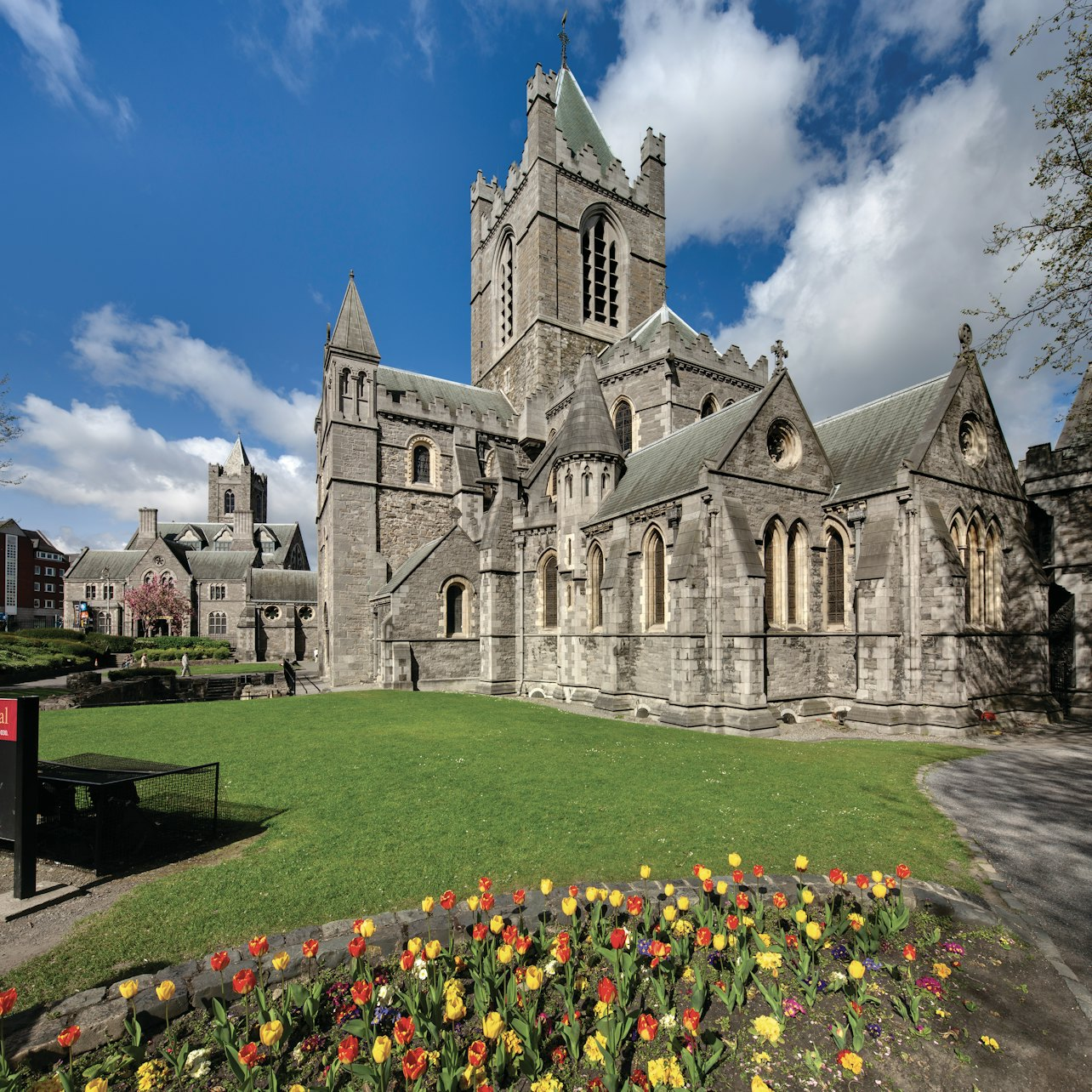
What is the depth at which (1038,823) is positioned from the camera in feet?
25.2

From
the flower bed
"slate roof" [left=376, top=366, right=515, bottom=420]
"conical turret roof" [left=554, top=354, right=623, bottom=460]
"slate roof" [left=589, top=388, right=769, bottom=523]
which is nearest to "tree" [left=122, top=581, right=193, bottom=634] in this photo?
"slate roof" [left=376, top=366, right=515, bottom=420]

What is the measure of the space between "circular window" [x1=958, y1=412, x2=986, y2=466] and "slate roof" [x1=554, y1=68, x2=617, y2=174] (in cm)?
2618

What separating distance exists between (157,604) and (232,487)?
23.9 m

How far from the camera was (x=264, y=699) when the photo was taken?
18.9m

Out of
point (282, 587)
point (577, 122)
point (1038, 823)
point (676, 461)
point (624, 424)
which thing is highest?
point (577, 122)

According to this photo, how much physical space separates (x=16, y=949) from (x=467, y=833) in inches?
162

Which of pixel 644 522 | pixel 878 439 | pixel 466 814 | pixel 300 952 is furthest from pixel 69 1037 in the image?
pixel 878 439

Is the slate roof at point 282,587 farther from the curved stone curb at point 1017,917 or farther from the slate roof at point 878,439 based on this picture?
the curved stone curb at point 1017,917

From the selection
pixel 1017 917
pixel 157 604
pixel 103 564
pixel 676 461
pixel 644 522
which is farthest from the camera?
pixel 103 564

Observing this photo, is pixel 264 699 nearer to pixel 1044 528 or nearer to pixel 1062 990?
pixel 1062 990

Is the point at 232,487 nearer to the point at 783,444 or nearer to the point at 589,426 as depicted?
the point at 589,426

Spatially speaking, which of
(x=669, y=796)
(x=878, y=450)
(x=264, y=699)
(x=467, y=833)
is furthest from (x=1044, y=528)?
(x=264, y=699)

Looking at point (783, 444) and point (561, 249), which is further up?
point (561, 249)

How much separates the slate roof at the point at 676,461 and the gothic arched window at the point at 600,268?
14701 millimetres
